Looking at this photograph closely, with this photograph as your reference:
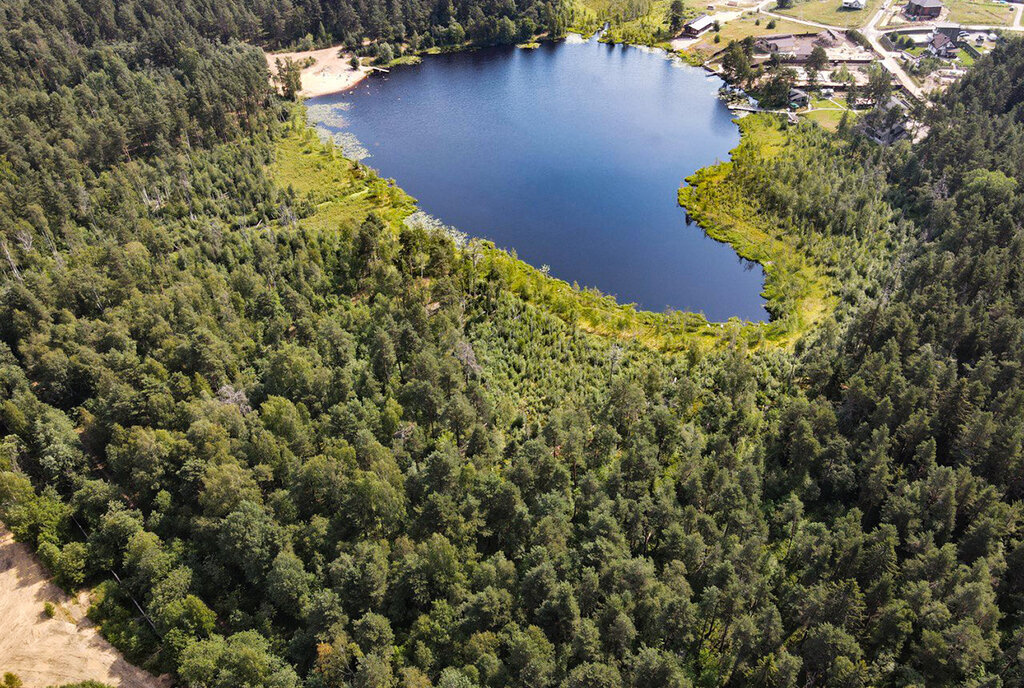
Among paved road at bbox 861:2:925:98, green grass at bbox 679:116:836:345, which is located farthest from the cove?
paved road at bbox 861:2:925:98

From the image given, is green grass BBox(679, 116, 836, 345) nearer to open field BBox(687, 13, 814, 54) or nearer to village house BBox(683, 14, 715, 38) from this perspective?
open field BBox(687, 13, 814, 54)

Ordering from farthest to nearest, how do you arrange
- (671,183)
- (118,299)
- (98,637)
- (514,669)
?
(671,183), (118,299), (98,637), (514,669)

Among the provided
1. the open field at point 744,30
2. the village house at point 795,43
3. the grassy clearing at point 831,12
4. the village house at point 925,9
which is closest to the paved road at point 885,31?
the grassy clearing at point 831,12

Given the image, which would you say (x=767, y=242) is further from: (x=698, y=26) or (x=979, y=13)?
(x=979, y=13)

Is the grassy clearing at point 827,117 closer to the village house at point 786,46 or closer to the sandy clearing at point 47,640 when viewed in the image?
the village house at point 786,46

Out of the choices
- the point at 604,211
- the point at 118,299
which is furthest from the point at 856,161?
the point at 118,299

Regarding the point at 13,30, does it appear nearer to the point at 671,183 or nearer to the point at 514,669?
the point at 671,183

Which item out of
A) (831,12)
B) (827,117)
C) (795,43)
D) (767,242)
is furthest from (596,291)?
(831,12)

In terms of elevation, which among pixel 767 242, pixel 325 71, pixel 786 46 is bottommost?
pixel 767 242
